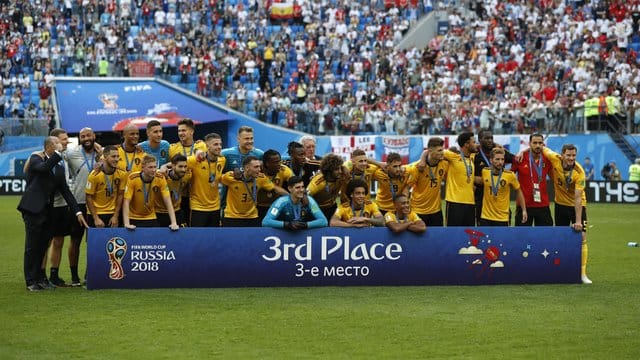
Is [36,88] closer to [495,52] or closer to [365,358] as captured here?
[495,52]

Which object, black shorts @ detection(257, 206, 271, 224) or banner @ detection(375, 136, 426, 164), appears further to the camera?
banner @ detection(375, 136, 426, 164)

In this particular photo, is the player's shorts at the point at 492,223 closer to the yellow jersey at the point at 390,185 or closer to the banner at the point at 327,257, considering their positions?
the banner at the point at 327,257

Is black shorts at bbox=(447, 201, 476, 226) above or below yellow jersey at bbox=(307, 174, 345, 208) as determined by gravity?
below

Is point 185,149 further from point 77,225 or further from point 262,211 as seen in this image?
point 77,225

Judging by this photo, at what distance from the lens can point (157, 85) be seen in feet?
140

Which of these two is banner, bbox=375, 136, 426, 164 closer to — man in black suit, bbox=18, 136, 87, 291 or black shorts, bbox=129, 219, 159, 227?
black shorts, bbox=129, 219, 159, 227

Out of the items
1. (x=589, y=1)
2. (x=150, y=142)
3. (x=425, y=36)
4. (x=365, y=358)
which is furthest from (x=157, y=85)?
(x=365, y=358)

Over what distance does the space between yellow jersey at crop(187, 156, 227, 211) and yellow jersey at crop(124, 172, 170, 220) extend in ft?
1.73

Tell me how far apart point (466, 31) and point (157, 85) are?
12784 mm

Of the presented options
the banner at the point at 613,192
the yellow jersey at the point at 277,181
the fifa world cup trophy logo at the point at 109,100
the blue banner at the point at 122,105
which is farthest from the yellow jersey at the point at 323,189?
the fifa world cup trophy logo at the point at 109,100

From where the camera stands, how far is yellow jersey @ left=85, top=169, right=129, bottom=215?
1426 cm

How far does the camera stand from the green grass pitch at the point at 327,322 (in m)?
10.1

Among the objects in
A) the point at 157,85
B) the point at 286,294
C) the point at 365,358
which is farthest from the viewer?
the point at 157,85

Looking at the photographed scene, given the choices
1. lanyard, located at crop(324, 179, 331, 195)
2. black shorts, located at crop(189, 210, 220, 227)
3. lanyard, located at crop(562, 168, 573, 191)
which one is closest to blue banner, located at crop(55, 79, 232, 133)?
black shorts, located at crop(189, 210, 220, 227)
